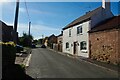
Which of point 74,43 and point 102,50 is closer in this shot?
point 102,50

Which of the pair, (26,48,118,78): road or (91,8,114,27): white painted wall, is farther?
(91,8,114,27): white painted wall

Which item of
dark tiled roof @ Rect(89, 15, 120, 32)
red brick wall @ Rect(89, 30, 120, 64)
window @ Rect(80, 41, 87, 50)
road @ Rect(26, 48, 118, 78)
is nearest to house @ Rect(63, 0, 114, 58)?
window @ Rect(80, 41, 87, 50)

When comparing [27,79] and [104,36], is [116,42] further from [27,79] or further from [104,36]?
[27,79]

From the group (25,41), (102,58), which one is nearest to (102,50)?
(102,58)

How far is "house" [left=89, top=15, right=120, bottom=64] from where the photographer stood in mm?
21250

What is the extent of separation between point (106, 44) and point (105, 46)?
36cm

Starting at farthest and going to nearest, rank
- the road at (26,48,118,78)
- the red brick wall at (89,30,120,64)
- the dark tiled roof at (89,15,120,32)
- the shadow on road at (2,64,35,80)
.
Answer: the dark tiled roof at (89,15,120,32), the red brick wall at (89,30,120,64), the road at (26,48,118,78), the shadow on road at (2,64,35,80)

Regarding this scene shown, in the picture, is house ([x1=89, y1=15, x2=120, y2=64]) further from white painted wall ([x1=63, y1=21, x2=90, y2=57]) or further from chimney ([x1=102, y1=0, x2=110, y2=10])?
chimney ([x1=102, y1=0, x2=110, y2=10])

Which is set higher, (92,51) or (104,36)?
(104,36)

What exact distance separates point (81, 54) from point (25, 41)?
44.8 metres

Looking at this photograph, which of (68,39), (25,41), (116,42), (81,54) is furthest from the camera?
(25,41)

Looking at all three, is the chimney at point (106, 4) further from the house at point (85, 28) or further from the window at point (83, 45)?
the window at point (83, 45)

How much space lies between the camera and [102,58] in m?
24.4

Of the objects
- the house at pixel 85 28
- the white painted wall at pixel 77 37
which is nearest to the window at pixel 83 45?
the house at pixel 85 28
